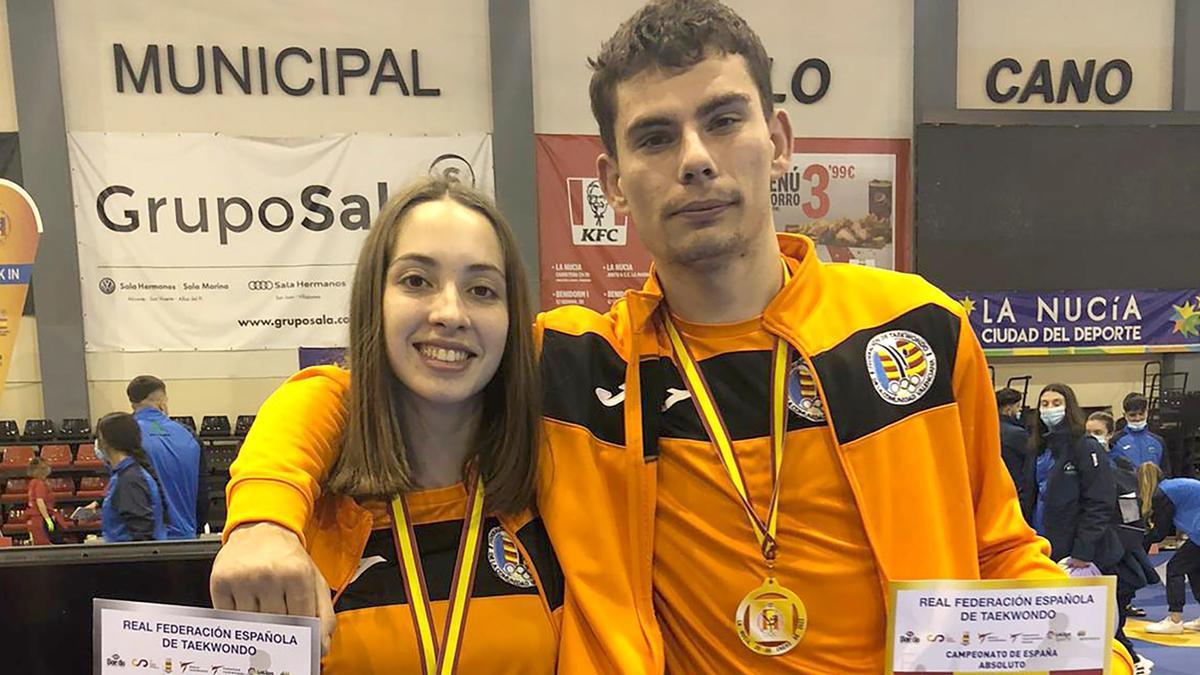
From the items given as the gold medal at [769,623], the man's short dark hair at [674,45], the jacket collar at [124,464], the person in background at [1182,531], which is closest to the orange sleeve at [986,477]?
the gold medal at [769,623]

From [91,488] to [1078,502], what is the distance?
7917mm

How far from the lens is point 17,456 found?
23.2ft

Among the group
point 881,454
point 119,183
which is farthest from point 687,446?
point 119,183

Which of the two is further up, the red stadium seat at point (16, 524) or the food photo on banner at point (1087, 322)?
the food photo on banner at point (1087, 322)

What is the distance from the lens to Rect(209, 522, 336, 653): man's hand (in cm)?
101

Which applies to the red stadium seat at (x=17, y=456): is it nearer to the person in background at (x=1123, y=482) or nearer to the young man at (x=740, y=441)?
the young man at (x=740, y=441)

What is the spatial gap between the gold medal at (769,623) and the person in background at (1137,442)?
6774mm

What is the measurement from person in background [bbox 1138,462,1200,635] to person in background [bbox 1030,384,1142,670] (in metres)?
0.72

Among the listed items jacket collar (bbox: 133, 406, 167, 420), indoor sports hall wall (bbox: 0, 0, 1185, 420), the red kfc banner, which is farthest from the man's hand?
the red kfc banner

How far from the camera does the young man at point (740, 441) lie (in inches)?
49.3

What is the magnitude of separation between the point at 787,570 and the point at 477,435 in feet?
1.93

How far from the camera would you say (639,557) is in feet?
4.23

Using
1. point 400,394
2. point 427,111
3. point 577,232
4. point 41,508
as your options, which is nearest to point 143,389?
point 41,508

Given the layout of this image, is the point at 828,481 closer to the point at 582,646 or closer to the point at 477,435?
the point at 582,646
